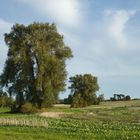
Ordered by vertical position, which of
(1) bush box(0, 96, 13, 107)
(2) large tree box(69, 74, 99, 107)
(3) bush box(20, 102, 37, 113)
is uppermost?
(2) large tree box(69, 74, 99, 107)

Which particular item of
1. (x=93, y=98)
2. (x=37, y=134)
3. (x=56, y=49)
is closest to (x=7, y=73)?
(x=56, y=49)

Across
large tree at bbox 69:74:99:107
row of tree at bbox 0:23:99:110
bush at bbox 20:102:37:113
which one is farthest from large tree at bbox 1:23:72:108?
large tree at bbox 69:74:99:107

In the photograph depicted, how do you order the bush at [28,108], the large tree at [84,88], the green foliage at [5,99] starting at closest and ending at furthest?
the bush at [28,108] < the green foliage at [5,99] < the large tree at [84,88]

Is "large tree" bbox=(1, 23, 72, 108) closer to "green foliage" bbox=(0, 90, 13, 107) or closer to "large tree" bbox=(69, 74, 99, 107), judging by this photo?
"green foliage" bbox=(0, 90, 13, 107)

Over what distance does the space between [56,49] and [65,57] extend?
1.85 m

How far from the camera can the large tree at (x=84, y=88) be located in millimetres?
109225

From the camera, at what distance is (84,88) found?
4400 inches

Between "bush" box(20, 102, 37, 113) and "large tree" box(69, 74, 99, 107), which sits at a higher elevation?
"large tree" box(69, 74, 99, 107)

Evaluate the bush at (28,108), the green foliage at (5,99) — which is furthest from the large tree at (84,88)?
the bush at (28,108)

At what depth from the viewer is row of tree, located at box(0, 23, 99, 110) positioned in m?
78.2

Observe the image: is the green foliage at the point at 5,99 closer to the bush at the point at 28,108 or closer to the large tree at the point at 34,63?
the large tree at the point at 34,63

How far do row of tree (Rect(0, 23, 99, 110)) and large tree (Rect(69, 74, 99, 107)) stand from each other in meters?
27.7

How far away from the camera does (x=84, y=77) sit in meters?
115

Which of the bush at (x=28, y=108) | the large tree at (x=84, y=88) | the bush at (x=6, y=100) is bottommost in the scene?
the bush at (x=28, y=108)
